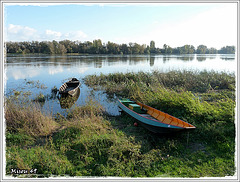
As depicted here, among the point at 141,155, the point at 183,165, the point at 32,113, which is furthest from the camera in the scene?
the point at 32,113

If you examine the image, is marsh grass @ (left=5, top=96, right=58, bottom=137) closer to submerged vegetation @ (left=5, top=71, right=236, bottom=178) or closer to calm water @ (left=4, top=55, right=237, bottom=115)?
submerged vegetation @ (left=5, top=71, right=236, bottom=178)

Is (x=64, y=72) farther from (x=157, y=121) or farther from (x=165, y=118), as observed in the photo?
(x=157, y=121)

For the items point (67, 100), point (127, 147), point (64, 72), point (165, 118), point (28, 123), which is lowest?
point (127, 147)

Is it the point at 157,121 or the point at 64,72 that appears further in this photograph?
the point at 64,72

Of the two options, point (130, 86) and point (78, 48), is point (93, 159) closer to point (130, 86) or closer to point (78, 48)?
point (130, 86)

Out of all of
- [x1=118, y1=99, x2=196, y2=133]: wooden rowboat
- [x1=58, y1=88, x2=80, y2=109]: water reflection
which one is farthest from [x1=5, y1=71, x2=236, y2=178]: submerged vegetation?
[x1=58, y1=88, x2=80, y2=109]: water reflection

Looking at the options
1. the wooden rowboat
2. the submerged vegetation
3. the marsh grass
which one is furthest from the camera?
the marsh grass

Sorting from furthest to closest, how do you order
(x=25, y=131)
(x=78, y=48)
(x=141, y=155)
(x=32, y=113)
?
1. (x=78, y=48)
2. (x=32, y=113)
3. (x=25, y=131)
4. (x=141, y=155)

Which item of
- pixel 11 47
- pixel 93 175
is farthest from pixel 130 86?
pixel 11 47

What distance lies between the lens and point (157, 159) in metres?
4.82

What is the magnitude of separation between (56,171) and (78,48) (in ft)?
302

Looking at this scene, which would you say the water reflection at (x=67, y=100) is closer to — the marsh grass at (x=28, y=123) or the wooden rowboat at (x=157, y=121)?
the marsh grass at (x=28, y=123)

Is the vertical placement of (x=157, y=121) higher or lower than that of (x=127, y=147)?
higher

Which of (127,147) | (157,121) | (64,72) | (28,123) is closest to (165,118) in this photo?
(157,121)
